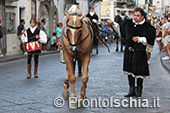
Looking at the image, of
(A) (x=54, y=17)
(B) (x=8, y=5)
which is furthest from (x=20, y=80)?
(A) (x=54, y=17)

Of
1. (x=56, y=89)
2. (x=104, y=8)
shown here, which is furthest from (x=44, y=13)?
(x=104, y=8)

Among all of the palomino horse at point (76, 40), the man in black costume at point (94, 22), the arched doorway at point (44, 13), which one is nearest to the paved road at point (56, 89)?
the palomino horse at point (76, 40)

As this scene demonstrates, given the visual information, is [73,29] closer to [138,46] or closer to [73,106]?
[73,106]

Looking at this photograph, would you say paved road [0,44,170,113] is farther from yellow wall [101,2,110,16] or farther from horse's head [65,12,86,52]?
yellow wall [101,2,110,16]

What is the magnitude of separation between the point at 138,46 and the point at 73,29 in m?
2.04

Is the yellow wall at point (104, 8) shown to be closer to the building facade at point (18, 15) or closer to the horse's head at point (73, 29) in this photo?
the building facade at point (18, 15)

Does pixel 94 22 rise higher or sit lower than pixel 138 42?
higher

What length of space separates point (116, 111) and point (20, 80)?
16.0ft

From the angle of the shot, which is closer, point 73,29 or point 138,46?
point 73,29

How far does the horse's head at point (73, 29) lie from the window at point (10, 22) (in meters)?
14.7

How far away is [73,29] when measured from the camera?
711 cm

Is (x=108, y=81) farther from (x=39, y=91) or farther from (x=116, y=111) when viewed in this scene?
(x=116, y=111)

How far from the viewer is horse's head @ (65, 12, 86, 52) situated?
280 inches

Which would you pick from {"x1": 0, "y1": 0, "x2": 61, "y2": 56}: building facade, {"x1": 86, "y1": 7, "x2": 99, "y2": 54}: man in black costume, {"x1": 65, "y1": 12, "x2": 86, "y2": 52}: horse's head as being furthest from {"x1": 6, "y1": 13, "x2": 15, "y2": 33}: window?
{"x1": 65, "y1": 12, "x2": 86, "y2": 52}: horse's head
